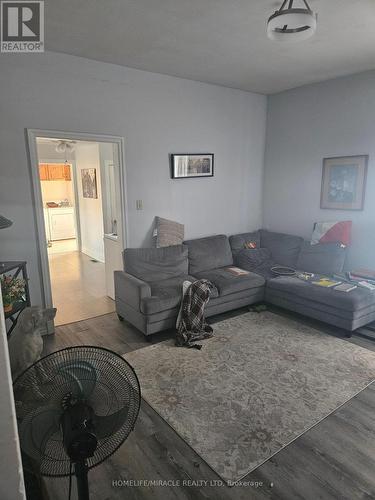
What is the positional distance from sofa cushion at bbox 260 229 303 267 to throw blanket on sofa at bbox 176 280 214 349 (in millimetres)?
1674

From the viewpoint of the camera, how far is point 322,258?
407 cm

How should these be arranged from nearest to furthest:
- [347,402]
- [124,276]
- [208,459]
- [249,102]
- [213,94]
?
[208,459] → [347,402] → [124,276] → [213,94] → [249,102]

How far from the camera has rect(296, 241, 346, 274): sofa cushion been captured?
3.97m

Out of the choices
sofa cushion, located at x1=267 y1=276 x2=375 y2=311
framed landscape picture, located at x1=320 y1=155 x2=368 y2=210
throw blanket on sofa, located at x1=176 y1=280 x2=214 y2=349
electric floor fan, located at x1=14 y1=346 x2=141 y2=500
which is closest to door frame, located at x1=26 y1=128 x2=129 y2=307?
throw blanket on sofa, located at x1=176 y1=280 x2=214 y2=349

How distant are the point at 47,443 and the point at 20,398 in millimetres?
194

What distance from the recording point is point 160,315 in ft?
10.6

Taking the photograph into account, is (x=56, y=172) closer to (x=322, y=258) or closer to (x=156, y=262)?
(x=156, y=262)

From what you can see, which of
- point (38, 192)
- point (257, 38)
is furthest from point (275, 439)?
point (257, 38)

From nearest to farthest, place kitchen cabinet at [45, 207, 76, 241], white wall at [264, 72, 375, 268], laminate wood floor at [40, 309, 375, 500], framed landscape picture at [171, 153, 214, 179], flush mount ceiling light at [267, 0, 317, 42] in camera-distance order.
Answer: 1. laminate wood floor at [40, 309, 375, 500]
2. flush mount ceiling light at [267, 0, 317, 42]
3. white wall at [264, 72, 375, 268]
4. framed landscape picture at [171, 153, 214, 179]
5. kitchen cabinet at [45, 207, 76, 241]

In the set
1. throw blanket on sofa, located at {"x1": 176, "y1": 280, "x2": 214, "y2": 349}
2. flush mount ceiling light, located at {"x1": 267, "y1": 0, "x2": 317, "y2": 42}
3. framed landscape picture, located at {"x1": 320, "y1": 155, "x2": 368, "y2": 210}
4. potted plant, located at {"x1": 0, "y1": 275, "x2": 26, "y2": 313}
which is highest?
flush mount ceiling light, located at {"x1": 267, "y1": 0, "x2": 317, "y2": 42}

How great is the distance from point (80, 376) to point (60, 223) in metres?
7.82

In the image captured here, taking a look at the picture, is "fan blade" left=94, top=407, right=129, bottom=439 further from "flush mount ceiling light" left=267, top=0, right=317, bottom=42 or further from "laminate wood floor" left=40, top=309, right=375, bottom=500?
"flush mount ceiling light" left=267, top=0, right=317, bottom=42

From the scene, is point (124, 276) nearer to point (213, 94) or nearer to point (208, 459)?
point (208, 459)

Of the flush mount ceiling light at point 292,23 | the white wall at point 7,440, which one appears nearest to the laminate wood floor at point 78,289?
the white wall at point 7,440
